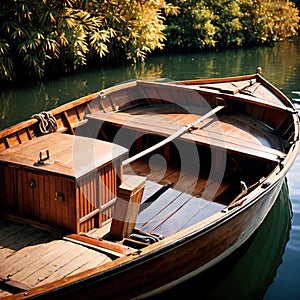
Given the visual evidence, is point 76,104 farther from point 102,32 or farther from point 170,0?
point 170,0

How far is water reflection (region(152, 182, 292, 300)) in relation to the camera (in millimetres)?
5129

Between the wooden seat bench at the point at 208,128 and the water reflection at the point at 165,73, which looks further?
the water reflection at the point at 165,73

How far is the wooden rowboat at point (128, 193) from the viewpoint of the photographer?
4066 millimetres

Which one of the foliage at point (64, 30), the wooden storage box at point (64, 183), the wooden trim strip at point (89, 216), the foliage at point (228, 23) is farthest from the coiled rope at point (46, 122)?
the foliage at point (228, 23)

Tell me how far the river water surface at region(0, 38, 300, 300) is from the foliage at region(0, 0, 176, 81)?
0.72m

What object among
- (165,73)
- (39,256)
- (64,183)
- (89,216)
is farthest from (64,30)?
(39,256)

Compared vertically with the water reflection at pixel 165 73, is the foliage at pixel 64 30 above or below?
above

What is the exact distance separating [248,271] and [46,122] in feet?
9.72

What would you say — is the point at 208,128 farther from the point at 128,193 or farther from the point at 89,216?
the point at 128,193

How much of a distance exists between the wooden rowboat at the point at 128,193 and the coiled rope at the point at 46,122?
0.01 metres

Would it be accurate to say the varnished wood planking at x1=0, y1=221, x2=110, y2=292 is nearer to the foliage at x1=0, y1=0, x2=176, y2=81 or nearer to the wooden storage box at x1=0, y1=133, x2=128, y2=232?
the wooden storage box at x1=0, y1=133, x2=128, y2=232

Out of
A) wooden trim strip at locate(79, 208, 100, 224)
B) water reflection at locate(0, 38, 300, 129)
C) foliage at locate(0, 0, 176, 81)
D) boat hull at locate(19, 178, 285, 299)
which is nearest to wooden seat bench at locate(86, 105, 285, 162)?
boat hull at locate(19, 178, 285, 299)

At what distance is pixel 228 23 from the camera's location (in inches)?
838

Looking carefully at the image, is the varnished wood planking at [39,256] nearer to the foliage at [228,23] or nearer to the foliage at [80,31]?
the foliage at [80,31]
